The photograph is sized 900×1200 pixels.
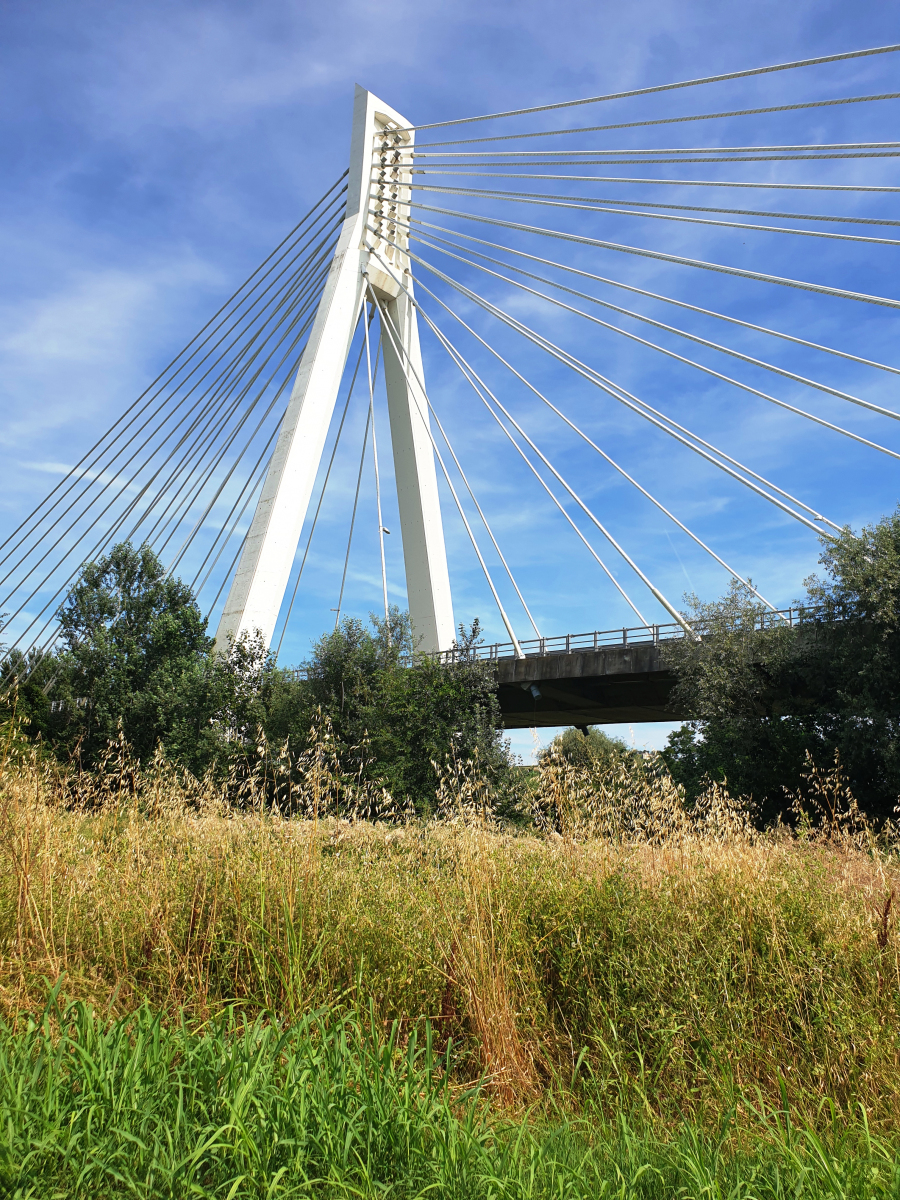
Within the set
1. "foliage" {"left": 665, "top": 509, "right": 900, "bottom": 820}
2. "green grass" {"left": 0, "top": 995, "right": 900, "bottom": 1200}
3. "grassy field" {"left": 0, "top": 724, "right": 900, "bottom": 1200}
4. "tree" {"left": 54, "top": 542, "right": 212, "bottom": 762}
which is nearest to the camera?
"green grass" {"left": 0, "top": 995, "right": 900, "bottom": 1200}

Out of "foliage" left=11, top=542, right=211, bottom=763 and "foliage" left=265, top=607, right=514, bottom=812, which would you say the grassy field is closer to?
"foliage" left=265, top=607, right=514, bottom=812

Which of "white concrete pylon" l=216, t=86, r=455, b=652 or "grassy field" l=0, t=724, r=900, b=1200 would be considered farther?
"white concrete pylon" l=216, t=86, r=455, b=652

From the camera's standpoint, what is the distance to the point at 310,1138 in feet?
8.29

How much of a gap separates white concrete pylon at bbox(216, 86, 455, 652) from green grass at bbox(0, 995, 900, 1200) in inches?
589

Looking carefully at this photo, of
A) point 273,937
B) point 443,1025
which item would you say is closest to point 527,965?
point 443,1025

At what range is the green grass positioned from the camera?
2365 mm

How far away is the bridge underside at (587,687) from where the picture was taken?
22.1m

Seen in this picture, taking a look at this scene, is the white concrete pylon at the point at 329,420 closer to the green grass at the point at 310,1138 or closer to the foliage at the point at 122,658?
the foliage at the point at 122,658

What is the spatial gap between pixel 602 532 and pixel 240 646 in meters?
8.93

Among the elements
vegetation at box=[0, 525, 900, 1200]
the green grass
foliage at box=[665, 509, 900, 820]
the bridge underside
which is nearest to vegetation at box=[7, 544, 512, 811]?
the bridge underside

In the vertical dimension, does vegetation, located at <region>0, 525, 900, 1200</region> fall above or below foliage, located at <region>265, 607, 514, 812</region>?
below

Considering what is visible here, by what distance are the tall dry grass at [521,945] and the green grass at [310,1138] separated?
1.13 feet

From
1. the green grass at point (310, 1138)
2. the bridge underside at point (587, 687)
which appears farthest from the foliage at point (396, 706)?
the green grass at point (310, 1138)

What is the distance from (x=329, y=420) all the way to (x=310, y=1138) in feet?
56.3
